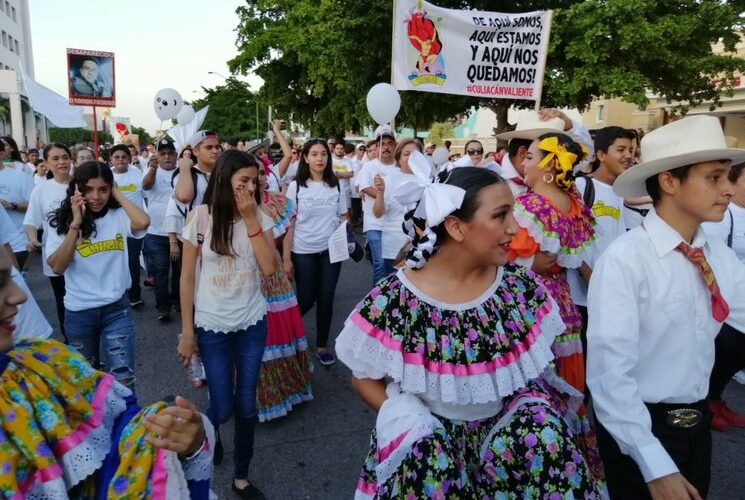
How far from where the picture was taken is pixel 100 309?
3590 millimetres

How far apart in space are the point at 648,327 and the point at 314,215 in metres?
3.54

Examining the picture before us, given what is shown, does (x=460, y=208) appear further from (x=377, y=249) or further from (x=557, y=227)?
(x=377, y=249)

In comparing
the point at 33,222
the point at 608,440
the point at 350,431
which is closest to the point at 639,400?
the point at 608,440

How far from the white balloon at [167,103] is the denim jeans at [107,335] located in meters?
5.61

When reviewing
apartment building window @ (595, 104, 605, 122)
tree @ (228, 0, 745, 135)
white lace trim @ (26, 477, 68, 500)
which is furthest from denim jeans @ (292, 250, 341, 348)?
apartment building window @ (595, 104, 605, 122)

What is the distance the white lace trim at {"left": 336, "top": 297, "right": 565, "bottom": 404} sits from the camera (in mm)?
1855

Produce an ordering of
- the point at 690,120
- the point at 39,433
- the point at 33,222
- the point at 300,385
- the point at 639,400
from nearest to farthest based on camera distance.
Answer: the point at 39,433 → the point at 639,400 → the point at 690,120 → the point at 300,385 → the point at 33,222

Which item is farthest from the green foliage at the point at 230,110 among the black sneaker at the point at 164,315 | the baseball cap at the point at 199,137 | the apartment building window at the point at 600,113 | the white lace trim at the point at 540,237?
the white lace trim at the point at 540,237

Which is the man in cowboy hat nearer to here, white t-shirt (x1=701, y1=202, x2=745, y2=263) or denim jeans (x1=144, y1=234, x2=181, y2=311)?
white t-shirt (x1=701, y1=202, x2=745, y2=263)

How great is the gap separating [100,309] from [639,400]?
3260 mm

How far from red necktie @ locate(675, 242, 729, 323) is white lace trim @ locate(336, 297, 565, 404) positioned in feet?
2.10

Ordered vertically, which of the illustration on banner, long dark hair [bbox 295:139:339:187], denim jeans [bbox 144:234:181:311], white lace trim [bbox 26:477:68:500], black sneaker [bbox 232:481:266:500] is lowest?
black sneaker [bbox 232:481:266:500]

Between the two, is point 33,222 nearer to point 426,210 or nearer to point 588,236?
point 426,210

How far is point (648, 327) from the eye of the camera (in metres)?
2.00
